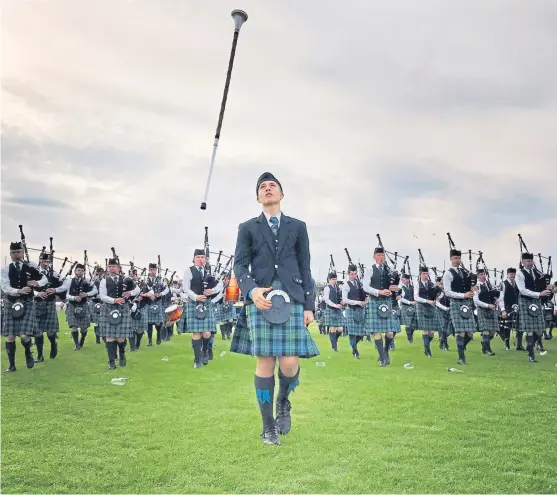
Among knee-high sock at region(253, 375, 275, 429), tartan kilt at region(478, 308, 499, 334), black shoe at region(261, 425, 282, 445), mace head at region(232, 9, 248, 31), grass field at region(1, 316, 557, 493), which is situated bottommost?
grass field at region(1, 316, 557, 493)

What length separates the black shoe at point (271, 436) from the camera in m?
4.36

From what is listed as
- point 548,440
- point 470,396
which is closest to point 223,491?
point 548,440

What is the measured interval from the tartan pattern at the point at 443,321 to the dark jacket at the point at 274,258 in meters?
10.8

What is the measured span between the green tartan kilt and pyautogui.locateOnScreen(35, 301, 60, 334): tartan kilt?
1069 centimetres

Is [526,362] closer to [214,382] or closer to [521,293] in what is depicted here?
[521,293]

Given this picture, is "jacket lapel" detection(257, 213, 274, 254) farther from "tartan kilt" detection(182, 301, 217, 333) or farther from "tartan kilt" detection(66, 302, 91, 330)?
"tartan kilt" detection(66, 302, 91, 330)

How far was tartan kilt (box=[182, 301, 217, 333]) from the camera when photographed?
10633mm

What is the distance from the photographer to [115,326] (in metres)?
10.3

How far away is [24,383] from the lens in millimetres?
7934

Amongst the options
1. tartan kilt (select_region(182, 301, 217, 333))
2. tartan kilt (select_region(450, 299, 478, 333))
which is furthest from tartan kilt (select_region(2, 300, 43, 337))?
tartan kilt (select_region(450, 299, 478, 333))

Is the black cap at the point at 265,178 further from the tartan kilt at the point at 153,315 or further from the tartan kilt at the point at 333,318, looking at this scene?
the tartan kilt at the point at 153,315

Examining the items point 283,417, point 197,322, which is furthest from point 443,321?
point 283,417

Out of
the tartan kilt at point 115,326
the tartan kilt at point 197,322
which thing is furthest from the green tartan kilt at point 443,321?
the tartan kilt at point 115,326

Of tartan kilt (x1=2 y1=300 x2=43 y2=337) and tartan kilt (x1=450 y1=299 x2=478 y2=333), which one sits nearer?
tartan kilt (x1=2 y1=300 x2=43 y2=337)
